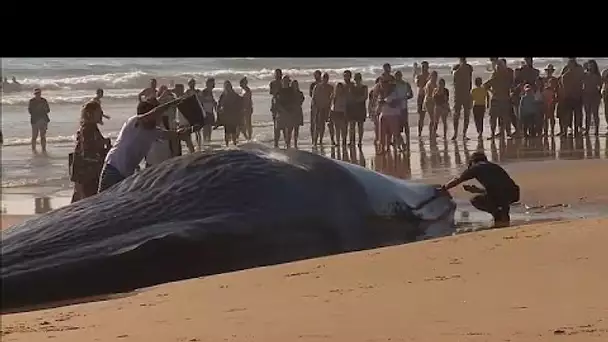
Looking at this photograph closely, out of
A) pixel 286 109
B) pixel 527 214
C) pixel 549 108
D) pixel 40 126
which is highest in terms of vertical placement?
pixel 286 109

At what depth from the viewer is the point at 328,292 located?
16.8 ft

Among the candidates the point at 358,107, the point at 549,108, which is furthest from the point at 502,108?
the point at 358,107

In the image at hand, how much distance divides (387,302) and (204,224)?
1612mm

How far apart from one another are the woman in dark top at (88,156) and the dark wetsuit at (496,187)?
3505 millimetres

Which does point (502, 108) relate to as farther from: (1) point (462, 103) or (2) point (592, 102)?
(2) point (592, 102)

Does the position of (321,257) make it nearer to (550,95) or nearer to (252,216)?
(252,216)

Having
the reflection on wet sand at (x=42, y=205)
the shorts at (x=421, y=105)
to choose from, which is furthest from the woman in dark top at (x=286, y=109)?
the reflection on wet sand at (x=42, y=205)

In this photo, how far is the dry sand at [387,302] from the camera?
4.17 metres

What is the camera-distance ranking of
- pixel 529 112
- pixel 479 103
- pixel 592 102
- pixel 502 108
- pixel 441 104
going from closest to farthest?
pixel 592 102
pixel 529 112
pixel 502 108
pixel 479 103
pixel 441 104

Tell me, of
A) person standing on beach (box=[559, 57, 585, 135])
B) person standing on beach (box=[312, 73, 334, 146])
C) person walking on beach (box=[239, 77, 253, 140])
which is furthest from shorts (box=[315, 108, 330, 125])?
person standing on beach (box=[559, 57, 585, 135])

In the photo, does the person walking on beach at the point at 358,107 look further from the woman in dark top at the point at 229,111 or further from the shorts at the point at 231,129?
the shorts at the point at 231,129

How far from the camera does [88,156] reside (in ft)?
29.9

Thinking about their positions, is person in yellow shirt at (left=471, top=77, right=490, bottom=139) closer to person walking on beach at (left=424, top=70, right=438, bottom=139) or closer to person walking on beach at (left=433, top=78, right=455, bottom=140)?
person walking on beach at (left=433, top=78, right=455, bottom=140)
